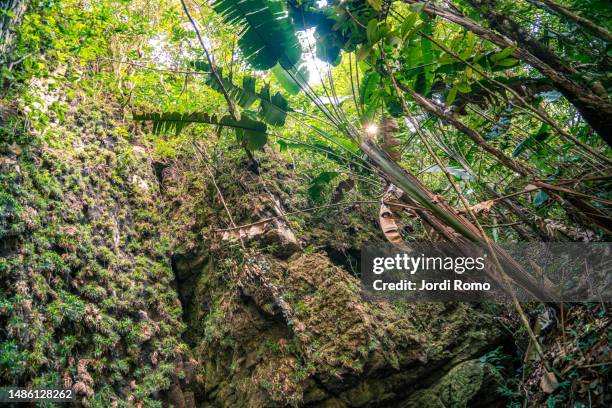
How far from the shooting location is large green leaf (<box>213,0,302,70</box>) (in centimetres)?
358

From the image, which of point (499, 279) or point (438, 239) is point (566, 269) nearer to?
point (499, 279)

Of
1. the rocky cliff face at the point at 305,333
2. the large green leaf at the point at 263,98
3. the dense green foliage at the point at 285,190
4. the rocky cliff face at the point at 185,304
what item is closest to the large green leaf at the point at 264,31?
the dense green foliage at the point at 285,190

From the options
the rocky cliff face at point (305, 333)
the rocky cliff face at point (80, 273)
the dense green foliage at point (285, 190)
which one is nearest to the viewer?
the dense green foliage at point (285, 190)

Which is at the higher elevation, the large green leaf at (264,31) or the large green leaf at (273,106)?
the large green leaf at (264,31)

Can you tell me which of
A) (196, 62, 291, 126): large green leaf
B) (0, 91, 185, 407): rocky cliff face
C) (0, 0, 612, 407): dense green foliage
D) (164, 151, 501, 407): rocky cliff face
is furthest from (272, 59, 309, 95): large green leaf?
(0, 91, 185, 407): rocky cliff face

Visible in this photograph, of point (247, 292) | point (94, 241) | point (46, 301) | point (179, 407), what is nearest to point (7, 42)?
point (94, 241)

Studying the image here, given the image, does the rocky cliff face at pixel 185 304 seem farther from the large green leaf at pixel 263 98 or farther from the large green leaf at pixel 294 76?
the large green leaf at pixel 294 76

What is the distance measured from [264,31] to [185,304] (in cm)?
342

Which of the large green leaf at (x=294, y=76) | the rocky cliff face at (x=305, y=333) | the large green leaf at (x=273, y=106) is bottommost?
the rocky cliff face at (x=305, y=333)

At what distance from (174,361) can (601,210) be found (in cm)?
415

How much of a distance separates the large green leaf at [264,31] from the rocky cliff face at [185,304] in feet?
6.05

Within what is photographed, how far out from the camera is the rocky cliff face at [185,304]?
11.5 feet

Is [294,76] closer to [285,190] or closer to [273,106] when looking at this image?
[273,106]

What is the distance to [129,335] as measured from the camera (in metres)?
3.98
